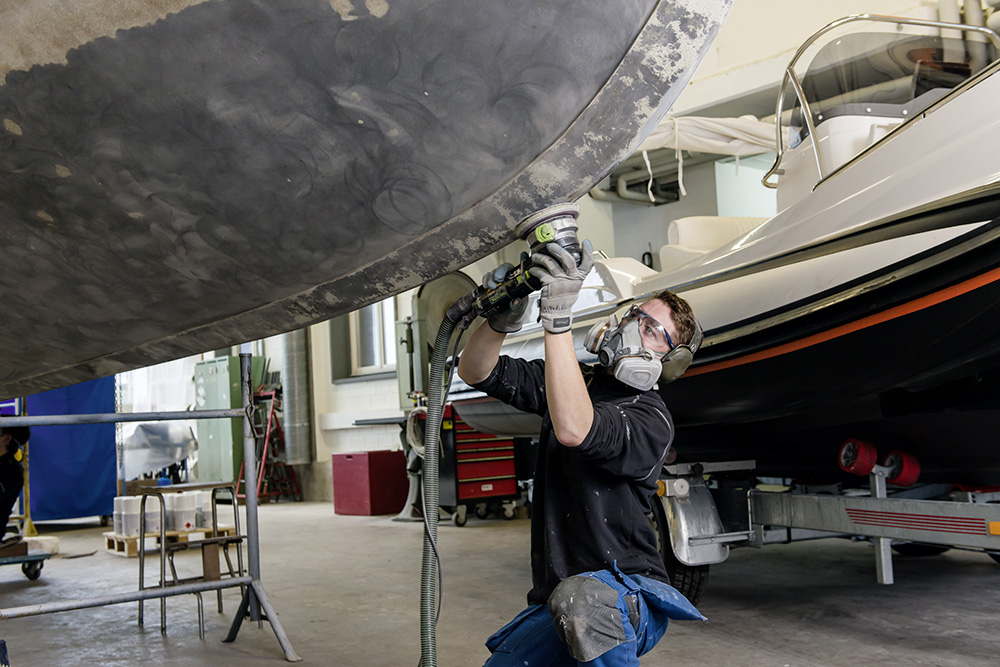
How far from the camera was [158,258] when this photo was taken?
4.27 feet

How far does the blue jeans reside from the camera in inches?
57.0

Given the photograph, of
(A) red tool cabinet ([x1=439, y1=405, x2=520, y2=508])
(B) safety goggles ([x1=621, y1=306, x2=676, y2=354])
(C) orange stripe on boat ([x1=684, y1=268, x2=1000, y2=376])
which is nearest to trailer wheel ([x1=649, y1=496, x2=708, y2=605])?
(C) orange stripe on boat ([x1=684, y1=268, x2=1000, y2=376])

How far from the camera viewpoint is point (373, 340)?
11.1 metres

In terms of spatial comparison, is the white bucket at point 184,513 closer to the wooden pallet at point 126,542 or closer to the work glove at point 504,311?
the wooden pallet at point 126,542

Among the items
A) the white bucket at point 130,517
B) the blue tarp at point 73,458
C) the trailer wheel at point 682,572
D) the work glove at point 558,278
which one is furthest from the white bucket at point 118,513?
the work glove at point 558,278

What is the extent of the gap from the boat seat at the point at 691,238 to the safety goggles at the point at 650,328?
2.64 m

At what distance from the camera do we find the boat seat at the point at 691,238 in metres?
4.35

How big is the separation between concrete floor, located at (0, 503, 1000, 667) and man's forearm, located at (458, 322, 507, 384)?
1.55m

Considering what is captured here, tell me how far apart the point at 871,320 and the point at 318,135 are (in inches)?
86.0

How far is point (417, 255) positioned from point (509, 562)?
3.99 m

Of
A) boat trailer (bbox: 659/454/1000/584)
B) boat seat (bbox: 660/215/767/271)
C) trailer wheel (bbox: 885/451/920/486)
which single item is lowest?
boat trailer (bbox: 659/454/1000/584)

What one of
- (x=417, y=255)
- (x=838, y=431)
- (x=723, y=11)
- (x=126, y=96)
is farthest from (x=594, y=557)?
(x=838, y=431)

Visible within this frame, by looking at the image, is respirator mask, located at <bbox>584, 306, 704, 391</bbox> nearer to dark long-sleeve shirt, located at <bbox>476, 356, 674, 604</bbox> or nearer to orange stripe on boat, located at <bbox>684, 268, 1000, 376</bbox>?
dark long-sleeve shirt, located at <bbox>476, 356, 674, 604</bbox>

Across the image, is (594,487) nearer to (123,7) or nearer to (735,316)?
(123,7)
